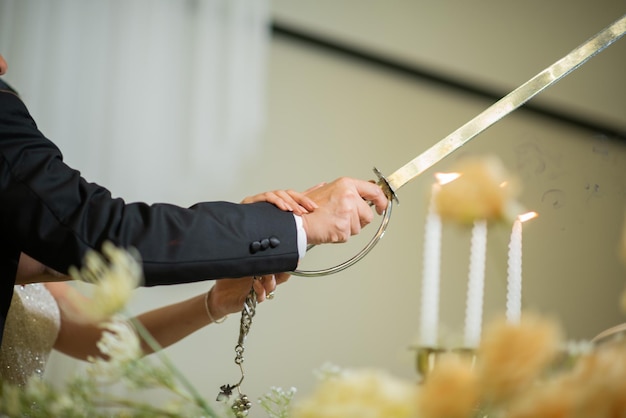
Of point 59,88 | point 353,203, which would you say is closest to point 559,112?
point 59,88

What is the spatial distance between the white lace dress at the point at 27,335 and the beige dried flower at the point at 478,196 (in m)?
1.08

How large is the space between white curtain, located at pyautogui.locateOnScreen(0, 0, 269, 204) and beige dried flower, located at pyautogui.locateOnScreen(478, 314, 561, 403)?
1.76m

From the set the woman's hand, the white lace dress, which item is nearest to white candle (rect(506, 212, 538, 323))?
the woman's hand

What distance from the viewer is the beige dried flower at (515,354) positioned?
0.85 ft

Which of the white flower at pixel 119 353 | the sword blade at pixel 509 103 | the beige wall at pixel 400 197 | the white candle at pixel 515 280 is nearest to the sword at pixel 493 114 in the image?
the sword blade at pixel 509 103

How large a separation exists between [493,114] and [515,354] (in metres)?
0.65

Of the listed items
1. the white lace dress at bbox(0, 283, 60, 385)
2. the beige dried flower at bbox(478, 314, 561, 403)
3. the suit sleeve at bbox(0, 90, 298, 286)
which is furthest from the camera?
the white lace dress at bbox(0, 283, 60, 385)

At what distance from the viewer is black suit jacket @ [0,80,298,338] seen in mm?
761

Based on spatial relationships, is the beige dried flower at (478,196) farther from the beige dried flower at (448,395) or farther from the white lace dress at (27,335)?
the white lace dress at (27,335)

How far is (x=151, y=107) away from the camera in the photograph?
2043mm

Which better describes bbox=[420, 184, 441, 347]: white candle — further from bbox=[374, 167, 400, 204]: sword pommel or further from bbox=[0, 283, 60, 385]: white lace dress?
bbox=[0, 283, 60, 385]: white lace dress

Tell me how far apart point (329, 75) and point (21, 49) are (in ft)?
2.80

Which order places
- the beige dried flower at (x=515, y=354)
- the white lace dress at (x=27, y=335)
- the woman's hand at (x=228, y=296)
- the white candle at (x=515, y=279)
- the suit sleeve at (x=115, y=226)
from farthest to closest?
the white lace dress at (x=27, y=335) → the woman's hand at (x=228, y=296) → the suit sleeve at (x=115, y=226) → the white candle at (x=515, y=279) → the beige dried flower at (x=515, y=354)

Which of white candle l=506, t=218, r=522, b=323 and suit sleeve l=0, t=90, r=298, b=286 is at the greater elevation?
suit sleeve l=0, t=90, r=298, b=286
